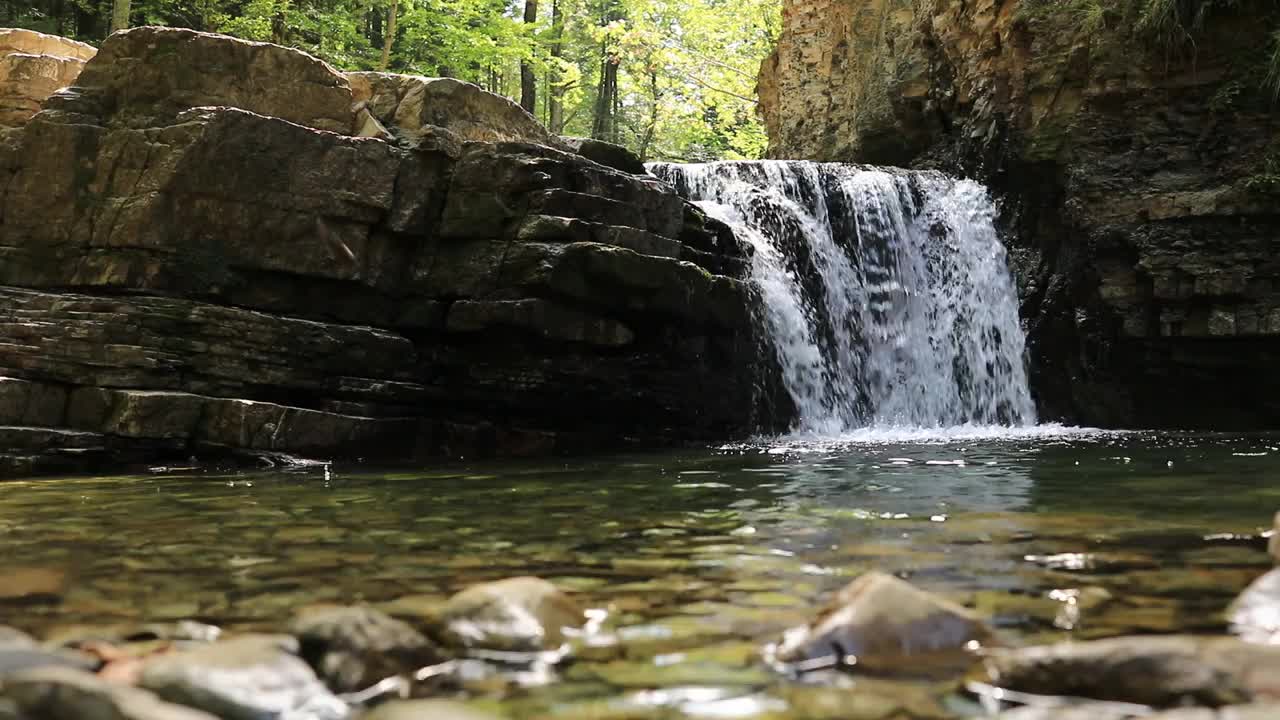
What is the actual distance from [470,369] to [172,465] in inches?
124

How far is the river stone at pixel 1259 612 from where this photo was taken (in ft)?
8.60

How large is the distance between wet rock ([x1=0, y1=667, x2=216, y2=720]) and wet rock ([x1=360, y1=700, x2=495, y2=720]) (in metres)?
0.36

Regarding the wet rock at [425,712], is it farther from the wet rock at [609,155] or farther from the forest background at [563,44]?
the forest background at [563,44]

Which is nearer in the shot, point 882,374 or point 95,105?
point 95,105

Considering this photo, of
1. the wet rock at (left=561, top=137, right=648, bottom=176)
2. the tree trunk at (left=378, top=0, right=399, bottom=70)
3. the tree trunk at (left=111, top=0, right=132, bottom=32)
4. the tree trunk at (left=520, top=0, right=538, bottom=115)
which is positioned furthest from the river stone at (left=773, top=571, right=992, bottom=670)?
the tree trunk at (left=520, top=0, right=538, bottom=115)

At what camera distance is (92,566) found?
4.06m

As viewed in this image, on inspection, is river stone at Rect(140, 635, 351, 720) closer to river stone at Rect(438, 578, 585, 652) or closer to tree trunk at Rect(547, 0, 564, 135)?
river stone at Rect(438, 578, 585, 652)

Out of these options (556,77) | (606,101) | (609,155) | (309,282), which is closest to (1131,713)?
(309,282)

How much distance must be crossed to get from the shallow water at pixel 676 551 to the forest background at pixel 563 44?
15403mm

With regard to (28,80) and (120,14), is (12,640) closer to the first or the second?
(28,80)

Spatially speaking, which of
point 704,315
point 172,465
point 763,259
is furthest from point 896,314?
point 172,465

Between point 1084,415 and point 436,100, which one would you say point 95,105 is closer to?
point 436,100

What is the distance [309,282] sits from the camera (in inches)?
411

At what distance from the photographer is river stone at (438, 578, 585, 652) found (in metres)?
2.72
